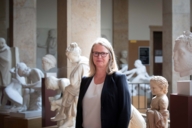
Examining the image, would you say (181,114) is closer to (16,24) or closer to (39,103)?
(39,103)

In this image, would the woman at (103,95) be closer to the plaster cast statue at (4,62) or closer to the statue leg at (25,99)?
the statue leg at (25,99)

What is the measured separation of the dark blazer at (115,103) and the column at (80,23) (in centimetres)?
572

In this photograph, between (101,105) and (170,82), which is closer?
(101,105)

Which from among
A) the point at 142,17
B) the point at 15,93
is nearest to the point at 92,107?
the point at 15,93

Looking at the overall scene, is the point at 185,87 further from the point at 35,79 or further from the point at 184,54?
the point at 35,79

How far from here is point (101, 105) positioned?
4008 millimetres

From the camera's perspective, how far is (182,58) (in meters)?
6.75

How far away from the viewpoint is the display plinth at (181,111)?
20.1 feet

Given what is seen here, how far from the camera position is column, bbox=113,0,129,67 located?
19000mm

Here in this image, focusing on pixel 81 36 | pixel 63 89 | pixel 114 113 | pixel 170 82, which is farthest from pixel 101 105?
pixel 170 82

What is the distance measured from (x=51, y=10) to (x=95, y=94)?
14.5 meters

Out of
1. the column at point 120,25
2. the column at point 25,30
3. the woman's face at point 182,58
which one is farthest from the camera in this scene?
the column at point 120,25

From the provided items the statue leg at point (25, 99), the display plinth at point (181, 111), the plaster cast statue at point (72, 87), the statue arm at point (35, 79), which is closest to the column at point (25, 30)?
the statue leg at point (25, 99)

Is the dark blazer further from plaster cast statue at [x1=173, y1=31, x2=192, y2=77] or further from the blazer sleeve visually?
plaster cast statue at [x1=173, y1=31, x2=192, y2=77]
